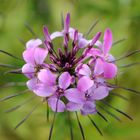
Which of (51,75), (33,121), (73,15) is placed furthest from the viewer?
(73,15)

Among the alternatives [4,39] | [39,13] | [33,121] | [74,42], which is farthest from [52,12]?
[74,42]

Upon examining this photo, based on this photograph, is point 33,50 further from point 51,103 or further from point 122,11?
point 122,11

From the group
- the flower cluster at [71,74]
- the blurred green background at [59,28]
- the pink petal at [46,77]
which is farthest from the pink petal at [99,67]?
the blurred green background at [59,28]

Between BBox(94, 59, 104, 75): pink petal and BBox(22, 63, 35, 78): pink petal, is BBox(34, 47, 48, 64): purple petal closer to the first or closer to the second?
BBox(22, 63, 35, 78): pink petal

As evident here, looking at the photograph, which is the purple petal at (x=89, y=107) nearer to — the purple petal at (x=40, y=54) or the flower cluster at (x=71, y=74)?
the flower cluster at (x=71, y=74)

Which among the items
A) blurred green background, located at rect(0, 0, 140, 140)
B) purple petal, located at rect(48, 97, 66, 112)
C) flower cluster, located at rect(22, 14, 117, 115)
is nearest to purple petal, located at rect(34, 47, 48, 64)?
flower cluster, located at rect(22, 14, 117, 115)

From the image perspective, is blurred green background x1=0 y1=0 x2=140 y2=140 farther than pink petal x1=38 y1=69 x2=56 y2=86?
Yes
